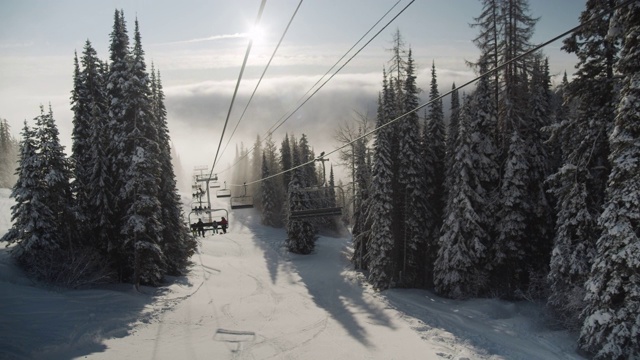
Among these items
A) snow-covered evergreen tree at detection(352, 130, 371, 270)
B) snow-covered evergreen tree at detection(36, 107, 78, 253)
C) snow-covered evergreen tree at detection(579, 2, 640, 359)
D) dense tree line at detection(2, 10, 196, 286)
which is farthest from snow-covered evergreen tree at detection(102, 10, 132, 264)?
snow-covered evergreen tree at detection(579, 2, 640, 359)

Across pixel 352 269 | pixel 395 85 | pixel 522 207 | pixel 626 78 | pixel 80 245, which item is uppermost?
pixel 395 85

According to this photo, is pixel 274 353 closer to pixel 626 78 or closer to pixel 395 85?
pixel 626 78

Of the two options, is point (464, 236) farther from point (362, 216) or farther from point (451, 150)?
point (362, 216)

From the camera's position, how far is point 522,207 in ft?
83.0

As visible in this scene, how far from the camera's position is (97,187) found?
27.4 m

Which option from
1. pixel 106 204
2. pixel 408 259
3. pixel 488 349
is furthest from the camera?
pixel 408 259

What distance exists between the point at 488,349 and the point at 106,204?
2619 centimetres

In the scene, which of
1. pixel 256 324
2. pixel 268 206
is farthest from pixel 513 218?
pixel 268 206

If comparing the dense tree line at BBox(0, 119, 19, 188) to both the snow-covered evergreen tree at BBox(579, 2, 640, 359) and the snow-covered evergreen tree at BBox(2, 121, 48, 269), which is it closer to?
the snow-covered evergreen tree at BBox(2, 121, 48, 269)

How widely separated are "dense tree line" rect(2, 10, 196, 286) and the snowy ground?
181 centimetres

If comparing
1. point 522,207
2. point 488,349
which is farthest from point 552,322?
point 522,207

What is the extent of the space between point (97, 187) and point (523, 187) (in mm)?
30392

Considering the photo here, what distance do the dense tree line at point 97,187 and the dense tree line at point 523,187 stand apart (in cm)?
1823

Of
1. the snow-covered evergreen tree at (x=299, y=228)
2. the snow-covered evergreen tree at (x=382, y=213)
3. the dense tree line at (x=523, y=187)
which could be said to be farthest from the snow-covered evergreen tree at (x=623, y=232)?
the snow-covered evergreen tree at (x=299, y=228)
